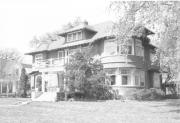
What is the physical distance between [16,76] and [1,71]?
21.4 ft

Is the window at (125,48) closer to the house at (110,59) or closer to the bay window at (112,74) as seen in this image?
the house at (110,59)

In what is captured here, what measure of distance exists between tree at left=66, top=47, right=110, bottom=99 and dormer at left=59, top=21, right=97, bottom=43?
5.70 m

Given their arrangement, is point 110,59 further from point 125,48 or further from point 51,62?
point 51,62

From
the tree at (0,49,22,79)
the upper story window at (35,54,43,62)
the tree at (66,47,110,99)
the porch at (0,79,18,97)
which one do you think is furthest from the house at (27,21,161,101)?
the tree at (0,49,22,79)

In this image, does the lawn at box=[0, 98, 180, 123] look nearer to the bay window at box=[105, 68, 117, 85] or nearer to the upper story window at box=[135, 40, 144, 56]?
the bay window at box=[105, 68, 117, 85]

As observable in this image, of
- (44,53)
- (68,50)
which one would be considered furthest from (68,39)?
(44,53)

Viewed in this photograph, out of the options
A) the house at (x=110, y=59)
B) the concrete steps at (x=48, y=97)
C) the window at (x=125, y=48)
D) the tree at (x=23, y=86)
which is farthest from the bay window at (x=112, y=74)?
the tree at (x=23, y=86)

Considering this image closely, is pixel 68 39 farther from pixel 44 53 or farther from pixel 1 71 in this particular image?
pixel 1 71

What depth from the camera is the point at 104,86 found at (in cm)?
2475

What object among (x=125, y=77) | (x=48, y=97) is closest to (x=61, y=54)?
(x=48, y=97)

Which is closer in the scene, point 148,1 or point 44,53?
point 148,1

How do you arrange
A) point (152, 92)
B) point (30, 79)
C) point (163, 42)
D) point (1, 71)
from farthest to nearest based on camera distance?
1. point (1, 71)
2. point (30, 79)
3. point (152, 92)
4. point (163, 42)

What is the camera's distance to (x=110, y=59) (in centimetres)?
2653

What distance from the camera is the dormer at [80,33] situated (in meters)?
30.6
